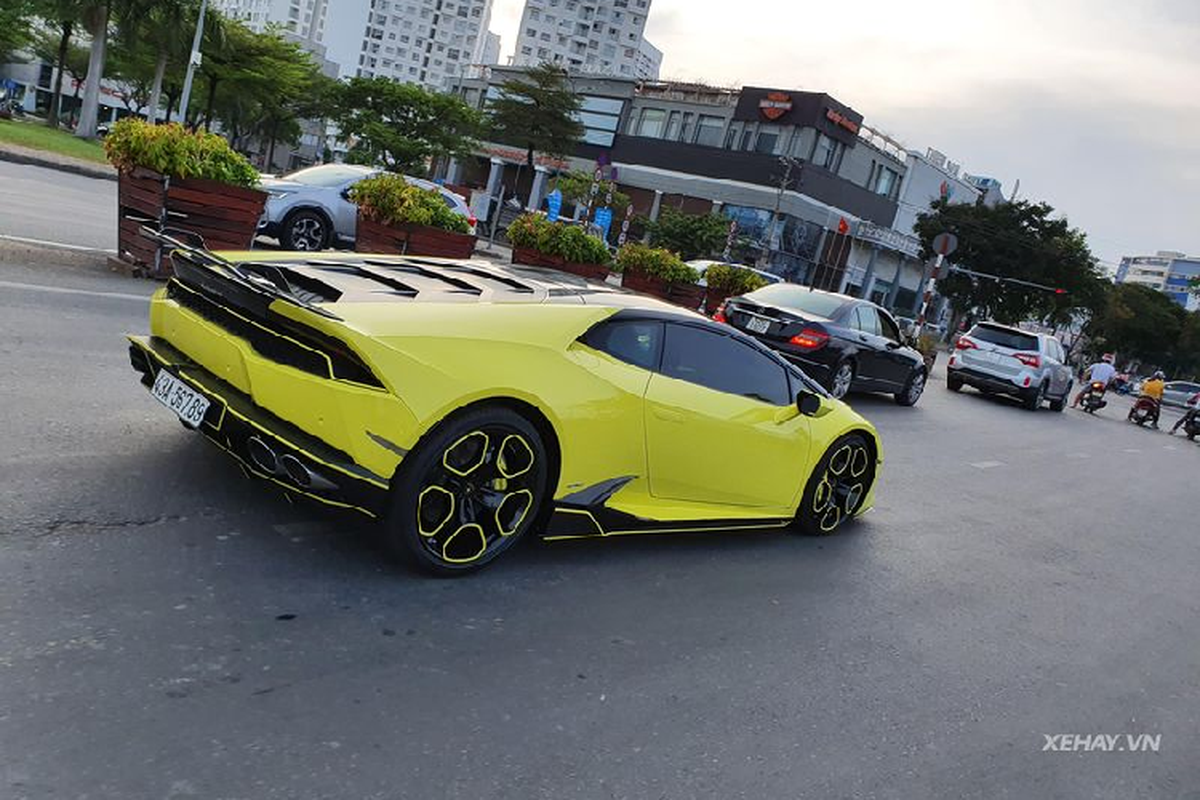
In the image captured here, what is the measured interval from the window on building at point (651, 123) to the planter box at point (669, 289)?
5205cm

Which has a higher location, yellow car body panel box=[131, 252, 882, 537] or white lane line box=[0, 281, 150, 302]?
yellow car body panel box=[131, 252, 882, 537]

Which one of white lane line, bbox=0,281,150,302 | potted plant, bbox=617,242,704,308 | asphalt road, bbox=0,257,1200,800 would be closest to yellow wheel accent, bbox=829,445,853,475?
asphalt road, bbox=0,257,1200,800

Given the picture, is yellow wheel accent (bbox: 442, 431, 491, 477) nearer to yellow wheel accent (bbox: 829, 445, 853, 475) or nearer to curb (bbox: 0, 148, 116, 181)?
yellow wheel accent (bbox: 829, 445, 853, 475)

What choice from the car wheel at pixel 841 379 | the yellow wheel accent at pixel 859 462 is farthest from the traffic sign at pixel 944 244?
the yellow wheel accent at pixel 859 462

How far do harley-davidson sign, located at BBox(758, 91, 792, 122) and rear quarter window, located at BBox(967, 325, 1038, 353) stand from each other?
43.4 metres

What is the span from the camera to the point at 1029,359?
1950 centimetres

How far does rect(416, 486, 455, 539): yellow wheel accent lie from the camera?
12.4 feet

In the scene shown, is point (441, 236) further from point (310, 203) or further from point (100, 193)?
point (100, 193)

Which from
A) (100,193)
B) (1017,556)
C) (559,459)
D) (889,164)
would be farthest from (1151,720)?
(889,164)

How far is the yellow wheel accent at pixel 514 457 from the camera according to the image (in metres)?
3.94

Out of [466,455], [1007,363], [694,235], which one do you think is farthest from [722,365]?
[694,235]

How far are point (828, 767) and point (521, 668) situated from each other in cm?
114

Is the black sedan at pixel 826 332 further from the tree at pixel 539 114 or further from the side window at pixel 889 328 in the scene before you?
the tree at pixel 539 114

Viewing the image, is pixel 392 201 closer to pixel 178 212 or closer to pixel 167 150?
pixel 178 212
